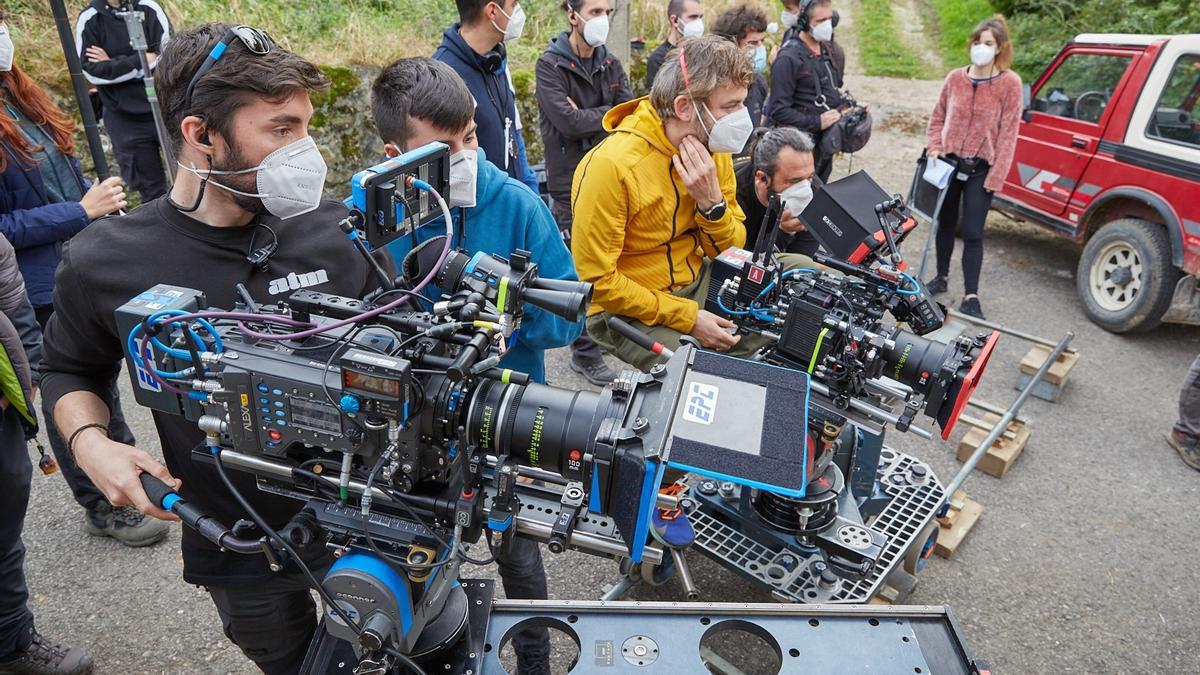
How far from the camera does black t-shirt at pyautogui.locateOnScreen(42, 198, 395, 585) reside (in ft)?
6.28

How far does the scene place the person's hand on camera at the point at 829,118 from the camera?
638 centimetres

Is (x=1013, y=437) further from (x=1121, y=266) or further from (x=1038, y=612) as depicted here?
(x=1121, y=266)

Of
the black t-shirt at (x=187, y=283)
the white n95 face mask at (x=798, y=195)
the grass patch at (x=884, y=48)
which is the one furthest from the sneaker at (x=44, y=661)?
the grass patch at (x=884, y=48)

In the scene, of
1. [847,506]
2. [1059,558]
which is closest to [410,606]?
[847,506]

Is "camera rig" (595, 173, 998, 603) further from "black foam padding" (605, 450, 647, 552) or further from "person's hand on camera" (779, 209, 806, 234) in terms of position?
"black foam padding" (605, 450, 647, 552)

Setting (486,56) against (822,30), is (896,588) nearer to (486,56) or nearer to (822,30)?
(486,56)

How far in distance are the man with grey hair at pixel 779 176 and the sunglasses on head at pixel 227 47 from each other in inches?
101

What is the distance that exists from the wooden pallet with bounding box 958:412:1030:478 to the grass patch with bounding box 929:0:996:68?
39.1 ft

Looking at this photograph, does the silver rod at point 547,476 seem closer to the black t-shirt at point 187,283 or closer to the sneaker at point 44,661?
the black t-shirt at point 187,283

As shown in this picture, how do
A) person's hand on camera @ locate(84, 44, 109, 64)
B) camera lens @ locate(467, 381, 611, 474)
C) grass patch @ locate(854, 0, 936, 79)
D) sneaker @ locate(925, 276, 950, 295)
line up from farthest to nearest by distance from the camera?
grass patch @ locate(854, 0, 936, 79)
sneaker @ locate(925, 276, 950, 295)
person's hand on camera @ locate(84, 44, 109, 64)
camera lens @ locate(467, 381, 611, 474)

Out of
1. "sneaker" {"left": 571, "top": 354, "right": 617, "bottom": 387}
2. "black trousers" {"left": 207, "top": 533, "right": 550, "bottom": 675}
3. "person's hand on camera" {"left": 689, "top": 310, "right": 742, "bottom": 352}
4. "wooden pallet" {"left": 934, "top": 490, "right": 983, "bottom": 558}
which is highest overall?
"person's hand on camera" {"left": 689, "top": 310, "right": 742, "bottom": 352}

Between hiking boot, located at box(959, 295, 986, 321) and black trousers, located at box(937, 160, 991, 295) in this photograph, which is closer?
black trousers, located at box(937, 160, 991, 295)

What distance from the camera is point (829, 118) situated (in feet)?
20.9

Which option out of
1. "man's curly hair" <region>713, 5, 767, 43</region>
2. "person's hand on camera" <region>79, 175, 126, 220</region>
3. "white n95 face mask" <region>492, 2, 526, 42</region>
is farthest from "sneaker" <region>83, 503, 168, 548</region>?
"man's curly hair" <region>713, 5, 767, 43</region>
